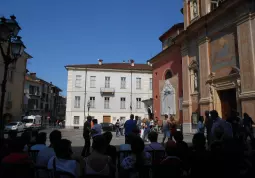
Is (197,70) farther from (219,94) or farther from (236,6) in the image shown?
(236,6)

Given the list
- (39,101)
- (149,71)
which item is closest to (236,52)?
(149,71)

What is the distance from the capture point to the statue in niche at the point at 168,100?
2286cm

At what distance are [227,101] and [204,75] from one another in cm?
265

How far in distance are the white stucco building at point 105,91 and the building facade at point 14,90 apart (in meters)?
7.81

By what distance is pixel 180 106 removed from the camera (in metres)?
21.0

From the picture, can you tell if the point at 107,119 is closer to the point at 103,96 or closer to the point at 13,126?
the point at 103,96

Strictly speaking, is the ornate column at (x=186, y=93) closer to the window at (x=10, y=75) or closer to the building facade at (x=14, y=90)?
the building facade at (x=14, y=90)

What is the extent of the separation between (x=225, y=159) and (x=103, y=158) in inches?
79.9

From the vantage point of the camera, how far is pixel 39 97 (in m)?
56.4

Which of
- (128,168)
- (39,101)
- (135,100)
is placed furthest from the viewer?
(39,101)

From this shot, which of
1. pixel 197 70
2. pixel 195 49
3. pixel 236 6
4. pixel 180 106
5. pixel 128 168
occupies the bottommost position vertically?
pixel 128 168


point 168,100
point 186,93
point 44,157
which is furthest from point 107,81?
point 44,157

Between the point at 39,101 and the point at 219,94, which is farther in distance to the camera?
the point at 39,101

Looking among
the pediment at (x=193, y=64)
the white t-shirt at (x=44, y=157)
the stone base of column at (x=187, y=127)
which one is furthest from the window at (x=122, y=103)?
the white t-shirt at (x=44, y=157)
